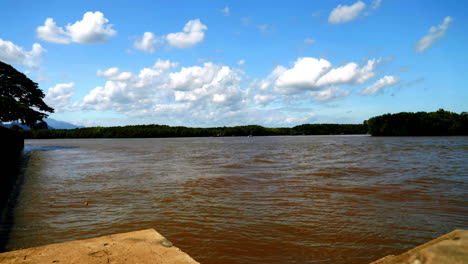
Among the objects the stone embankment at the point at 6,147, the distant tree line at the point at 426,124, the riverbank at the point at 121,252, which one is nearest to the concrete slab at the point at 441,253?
the riverbank at the point at 121,252

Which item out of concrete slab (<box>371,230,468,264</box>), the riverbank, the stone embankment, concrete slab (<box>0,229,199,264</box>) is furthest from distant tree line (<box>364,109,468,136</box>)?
concrete slab (<box>0,229,199,264</box>)

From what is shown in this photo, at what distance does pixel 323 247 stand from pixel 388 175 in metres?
8.33

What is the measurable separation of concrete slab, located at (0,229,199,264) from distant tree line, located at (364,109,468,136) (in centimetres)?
8837

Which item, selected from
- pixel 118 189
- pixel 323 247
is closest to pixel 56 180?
pixel 118 189

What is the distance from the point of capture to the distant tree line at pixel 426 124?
7356 centimetres

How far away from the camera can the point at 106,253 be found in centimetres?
316

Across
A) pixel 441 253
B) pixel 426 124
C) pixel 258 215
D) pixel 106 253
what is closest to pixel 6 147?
pixel 258 215

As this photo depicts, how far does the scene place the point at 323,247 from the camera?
4.01m

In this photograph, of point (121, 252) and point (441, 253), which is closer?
point (441, 253)

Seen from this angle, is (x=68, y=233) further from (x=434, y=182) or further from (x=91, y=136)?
(x=91, y=136)

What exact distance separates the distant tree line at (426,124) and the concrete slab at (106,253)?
88.4 metres

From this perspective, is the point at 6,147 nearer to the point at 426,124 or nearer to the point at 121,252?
the point at 121,252

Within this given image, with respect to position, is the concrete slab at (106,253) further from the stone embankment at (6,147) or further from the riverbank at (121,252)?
the stone embankment at (6,147)

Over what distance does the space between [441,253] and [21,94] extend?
4274cm
